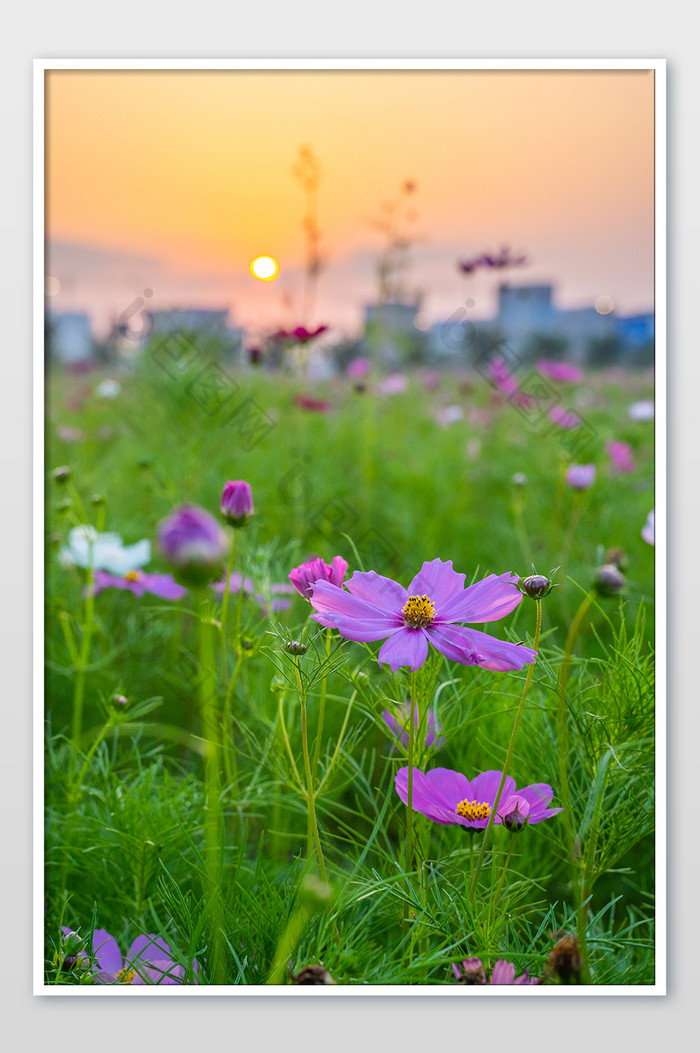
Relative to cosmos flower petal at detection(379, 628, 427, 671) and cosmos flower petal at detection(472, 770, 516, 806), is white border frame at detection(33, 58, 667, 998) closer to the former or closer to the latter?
cosmos flower petal at detection(472, 770, 516, 806)

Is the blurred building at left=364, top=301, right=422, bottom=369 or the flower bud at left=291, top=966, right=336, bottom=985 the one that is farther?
the blurred building at left=364, top=301, right=422, bottom=369

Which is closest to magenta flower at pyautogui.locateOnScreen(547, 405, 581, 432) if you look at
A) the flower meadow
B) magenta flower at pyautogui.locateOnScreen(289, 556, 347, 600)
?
the flower meadow

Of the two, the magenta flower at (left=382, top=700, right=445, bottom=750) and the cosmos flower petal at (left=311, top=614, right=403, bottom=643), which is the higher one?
the cosmos flower petal at (left=311, top=614, right=403, bottom=643)

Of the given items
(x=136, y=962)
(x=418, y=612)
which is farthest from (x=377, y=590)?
(x=136, y=962)

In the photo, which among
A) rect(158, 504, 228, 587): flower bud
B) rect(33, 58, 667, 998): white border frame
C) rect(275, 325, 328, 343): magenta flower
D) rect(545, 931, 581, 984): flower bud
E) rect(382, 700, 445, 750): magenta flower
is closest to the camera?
rect(158, 504, 228, 587): flower bud

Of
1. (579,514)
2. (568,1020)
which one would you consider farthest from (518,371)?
(568,1020)

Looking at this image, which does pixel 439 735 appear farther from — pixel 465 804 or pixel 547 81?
pixel 547 81
